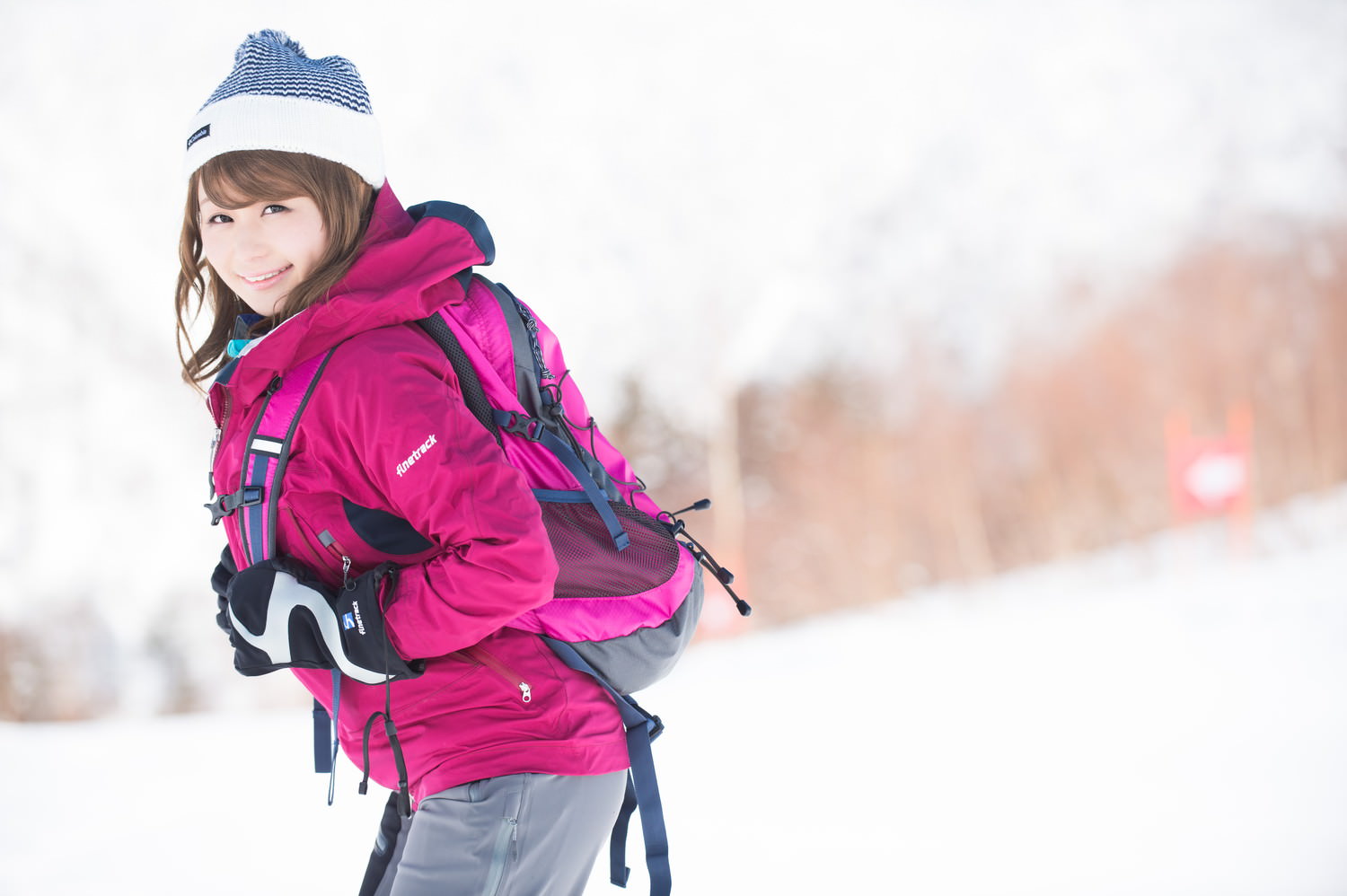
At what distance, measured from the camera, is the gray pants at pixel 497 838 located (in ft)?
2.96

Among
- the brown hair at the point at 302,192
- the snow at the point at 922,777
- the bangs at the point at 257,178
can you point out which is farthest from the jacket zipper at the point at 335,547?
the snow at the point at 922,777

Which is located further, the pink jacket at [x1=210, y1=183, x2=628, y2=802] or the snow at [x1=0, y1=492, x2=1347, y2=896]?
the snow at [x1=0, y1=492, x2=1347, y2=896]

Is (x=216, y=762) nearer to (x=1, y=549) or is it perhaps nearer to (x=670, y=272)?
(x=1, y=549)

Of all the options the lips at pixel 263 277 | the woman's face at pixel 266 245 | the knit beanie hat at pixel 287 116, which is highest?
the knit beanie hat at pixel 287 116

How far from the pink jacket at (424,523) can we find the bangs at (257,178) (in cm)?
10

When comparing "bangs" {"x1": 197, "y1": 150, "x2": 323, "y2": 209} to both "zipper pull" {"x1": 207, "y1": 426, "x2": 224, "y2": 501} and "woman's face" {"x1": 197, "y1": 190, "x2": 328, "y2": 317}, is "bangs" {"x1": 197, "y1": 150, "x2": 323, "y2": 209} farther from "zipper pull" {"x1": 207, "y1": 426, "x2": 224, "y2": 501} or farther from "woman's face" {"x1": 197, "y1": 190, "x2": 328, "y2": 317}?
"zipper pull" {"x1": 207, "y1": 426, "x2": 224, "y2": 501}

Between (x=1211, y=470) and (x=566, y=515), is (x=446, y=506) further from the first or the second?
(x=1211, y=470)

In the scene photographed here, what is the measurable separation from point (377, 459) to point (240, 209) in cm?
32

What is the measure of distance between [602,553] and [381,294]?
1.01 feet

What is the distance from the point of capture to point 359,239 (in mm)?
1028

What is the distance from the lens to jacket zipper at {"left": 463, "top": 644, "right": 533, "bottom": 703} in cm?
93

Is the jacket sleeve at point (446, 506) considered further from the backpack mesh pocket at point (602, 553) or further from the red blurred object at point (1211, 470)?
the red blurred object at point (1211, 470)

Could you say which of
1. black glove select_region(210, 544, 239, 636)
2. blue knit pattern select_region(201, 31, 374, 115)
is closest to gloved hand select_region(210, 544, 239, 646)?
black glove select_region(210, 544, 239, 636)

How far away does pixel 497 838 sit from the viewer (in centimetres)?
90
